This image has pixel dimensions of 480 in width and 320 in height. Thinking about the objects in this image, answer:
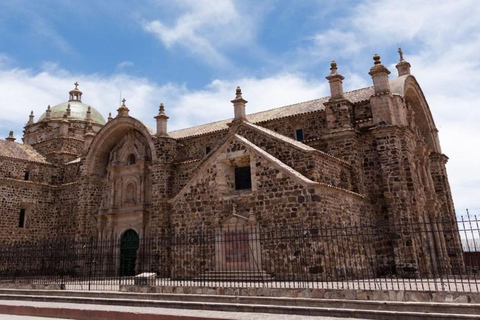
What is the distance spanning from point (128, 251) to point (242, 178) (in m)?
10.1

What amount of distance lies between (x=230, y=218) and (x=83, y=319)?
6.50 metres

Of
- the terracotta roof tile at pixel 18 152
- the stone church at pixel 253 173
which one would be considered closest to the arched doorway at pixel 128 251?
the stone church at pixel 253 173

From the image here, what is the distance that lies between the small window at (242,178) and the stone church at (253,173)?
0.04 meters

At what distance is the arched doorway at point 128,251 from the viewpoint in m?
21.5

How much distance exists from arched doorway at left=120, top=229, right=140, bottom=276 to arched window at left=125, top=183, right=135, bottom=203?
73.9 inches

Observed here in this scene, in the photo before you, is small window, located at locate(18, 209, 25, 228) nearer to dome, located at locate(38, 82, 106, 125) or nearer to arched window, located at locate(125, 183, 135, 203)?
arched window, located at locate(125, 183, 135, 203)

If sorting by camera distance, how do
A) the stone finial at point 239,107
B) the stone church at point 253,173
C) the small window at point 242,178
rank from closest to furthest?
the stone church at point 253,173 < the small window at point 242,178 < the stone finial at point 239,107

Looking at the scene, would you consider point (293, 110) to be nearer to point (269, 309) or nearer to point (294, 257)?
point (294, 257)

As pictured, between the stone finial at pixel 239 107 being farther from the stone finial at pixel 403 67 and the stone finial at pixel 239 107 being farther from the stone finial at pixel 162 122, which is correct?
the stone finial at pixel 403 67

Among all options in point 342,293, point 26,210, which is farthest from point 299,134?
point 26,210

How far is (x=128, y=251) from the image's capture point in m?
22.2

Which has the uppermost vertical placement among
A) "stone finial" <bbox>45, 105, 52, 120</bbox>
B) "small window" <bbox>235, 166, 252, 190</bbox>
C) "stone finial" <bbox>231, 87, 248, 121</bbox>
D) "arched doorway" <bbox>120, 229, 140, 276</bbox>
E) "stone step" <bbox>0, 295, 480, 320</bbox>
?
"stone finial" <bbox>45, 105, 52, 120</bbox>

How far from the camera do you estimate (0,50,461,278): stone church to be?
14586mm

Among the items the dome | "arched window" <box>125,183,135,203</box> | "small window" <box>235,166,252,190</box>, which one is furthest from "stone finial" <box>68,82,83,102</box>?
"small window" <box>235,166,252,190</box>
